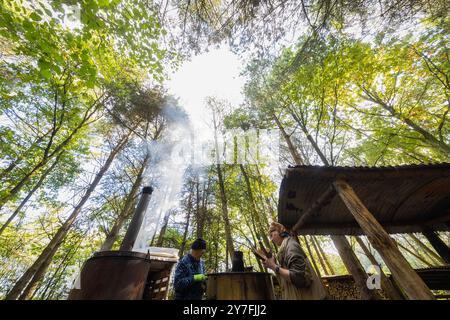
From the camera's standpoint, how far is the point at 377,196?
410cm

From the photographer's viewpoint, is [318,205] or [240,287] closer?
[318,205]

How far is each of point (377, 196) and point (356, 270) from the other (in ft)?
9.24

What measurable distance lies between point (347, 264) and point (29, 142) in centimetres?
1779

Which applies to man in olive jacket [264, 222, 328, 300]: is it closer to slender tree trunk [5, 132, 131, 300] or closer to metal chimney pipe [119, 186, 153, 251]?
metal chimney pipe [119, 186, 153, 251]

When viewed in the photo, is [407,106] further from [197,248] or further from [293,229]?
[197,248]

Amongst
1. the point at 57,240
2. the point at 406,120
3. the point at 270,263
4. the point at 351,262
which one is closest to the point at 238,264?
the point at 270,263

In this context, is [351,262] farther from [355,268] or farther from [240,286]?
[240,286]

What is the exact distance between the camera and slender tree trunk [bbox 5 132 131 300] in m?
7.22

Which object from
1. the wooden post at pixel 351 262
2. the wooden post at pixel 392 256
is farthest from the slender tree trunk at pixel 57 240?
the wooden post at pixel 392 256

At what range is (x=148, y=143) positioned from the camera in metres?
11.4

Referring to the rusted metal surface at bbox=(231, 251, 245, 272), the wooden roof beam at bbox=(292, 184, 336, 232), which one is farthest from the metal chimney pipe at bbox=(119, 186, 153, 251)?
the wooden roof beam at bbox=(292, 184, 336, 232)

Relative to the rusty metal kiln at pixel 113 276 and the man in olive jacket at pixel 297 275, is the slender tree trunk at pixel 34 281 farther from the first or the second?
the man in olive jacket at pixel 297 275

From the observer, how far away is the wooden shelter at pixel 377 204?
2447 millimetres

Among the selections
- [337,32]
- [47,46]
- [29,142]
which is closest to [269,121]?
[337,32]
